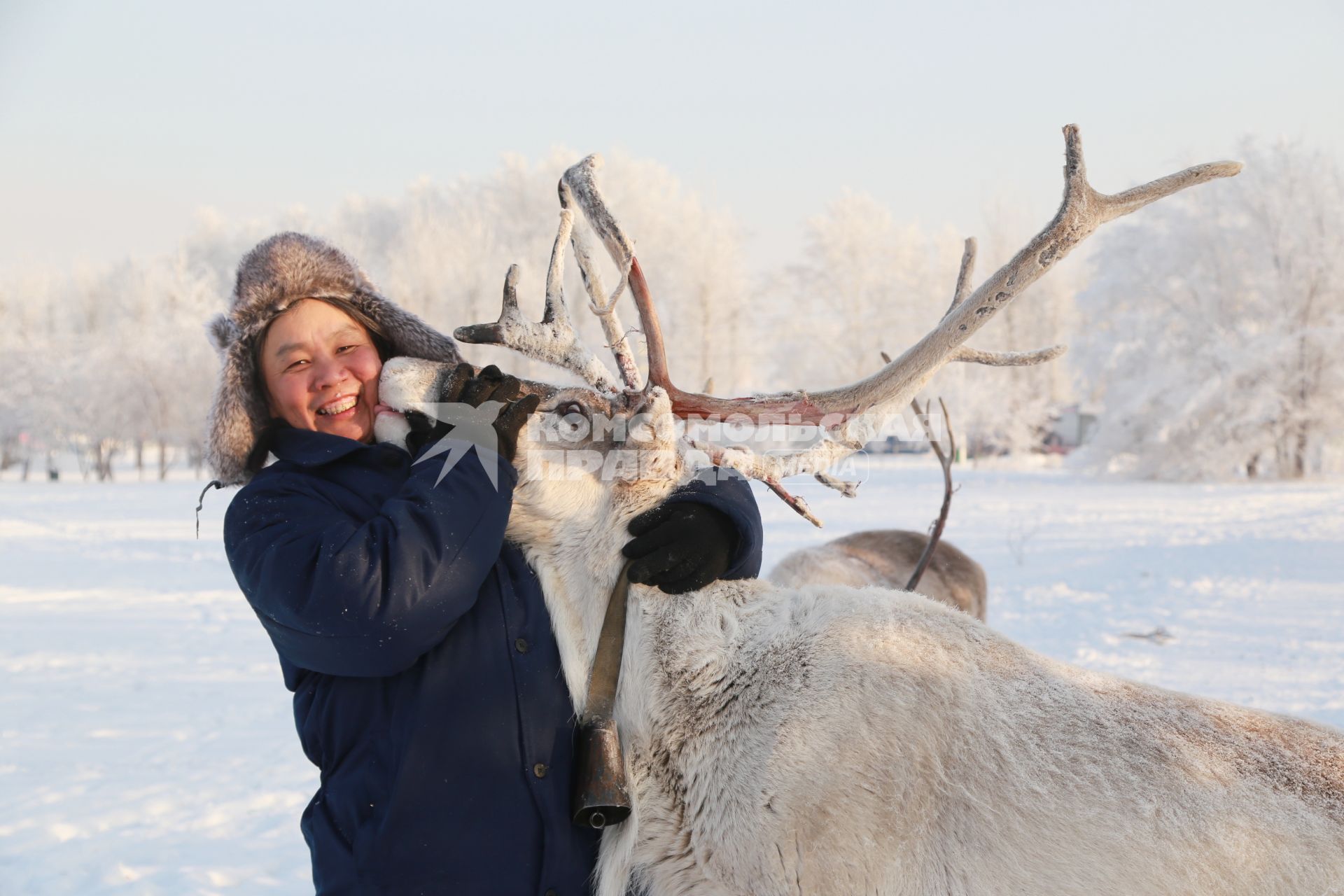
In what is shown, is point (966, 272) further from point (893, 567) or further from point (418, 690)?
point (893, 567)

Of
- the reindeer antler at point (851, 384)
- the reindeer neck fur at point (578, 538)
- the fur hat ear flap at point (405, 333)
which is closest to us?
the reindeer neck fur at point (578, 538)

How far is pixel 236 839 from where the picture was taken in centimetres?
504

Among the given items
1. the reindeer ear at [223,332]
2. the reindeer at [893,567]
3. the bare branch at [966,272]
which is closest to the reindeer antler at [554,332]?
the reindeer ear at [223,332]

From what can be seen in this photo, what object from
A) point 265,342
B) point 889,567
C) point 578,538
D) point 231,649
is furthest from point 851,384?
point 231,649

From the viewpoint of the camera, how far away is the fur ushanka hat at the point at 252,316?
2453 millimetres

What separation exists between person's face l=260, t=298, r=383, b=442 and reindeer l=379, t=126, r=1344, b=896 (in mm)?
92

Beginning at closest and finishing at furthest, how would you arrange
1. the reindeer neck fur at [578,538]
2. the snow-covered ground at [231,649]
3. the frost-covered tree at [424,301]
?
1. the reindeer neck fur at [578,538]
2. the snow-covered ground at [231,649]
3. the frost-covered tree at [424,301]

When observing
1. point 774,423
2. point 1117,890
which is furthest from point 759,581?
point 1117,890

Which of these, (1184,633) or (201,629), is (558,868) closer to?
(1184,633)

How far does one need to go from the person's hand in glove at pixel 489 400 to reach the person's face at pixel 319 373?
19cm

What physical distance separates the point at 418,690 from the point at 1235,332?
3191 centimetres

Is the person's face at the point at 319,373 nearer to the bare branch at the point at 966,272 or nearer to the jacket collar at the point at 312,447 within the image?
the jacket collar at the point at 312,447

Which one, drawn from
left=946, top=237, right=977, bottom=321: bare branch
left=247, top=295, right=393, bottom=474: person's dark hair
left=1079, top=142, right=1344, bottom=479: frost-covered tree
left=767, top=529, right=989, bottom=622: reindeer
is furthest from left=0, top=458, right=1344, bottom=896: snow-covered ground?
left=1079, top=142, right=1344, bottom=479: frost-covered tree

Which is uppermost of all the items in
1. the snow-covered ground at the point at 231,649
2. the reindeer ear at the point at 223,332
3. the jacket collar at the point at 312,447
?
the reindeer ear at the point at 223,332
